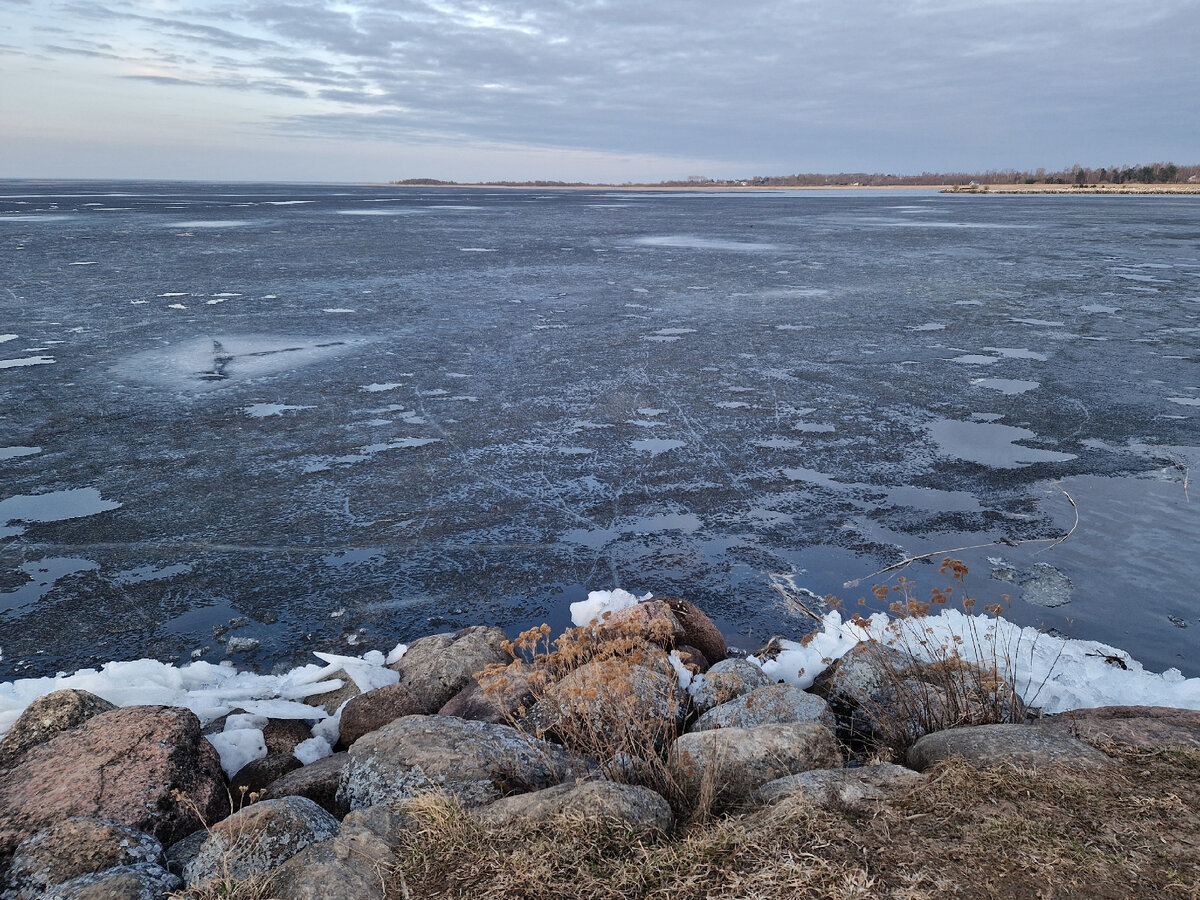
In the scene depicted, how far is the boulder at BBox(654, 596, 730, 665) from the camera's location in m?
4.80

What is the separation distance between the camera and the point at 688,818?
3.18 m

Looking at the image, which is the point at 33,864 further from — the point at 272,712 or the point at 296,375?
the point at 296,375

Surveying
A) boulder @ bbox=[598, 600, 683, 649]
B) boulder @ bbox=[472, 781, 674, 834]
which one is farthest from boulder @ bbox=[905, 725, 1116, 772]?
boulder @ bbox=[598, 600, 683, 649]

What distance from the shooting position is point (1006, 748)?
10.7ft

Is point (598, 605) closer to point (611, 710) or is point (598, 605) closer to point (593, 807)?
point (611, 710)

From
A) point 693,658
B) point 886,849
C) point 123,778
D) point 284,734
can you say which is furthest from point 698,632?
point 123,778

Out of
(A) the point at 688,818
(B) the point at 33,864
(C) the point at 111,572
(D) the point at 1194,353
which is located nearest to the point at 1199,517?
(A) the point at 688,818

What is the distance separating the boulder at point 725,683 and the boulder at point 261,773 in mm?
2022

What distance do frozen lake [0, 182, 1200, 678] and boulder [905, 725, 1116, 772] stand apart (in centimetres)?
175

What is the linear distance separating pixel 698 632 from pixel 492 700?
4.21ft

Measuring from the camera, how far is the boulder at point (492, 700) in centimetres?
418

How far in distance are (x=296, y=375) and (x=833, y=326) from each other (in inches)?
325

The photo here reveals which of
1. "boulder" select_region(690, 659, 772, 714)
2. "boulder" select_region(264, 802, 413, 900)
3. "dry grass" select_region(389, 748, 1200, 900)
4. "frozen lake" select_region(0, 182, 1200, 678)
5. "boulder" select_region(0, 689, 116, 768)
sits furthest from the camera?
"frozen lake" select_region(0, 182, 1200, 678)

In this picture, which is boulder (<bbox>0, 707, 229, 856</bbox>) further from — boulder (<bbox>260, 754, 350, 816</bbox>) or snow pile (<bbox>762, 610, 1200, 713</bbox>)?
snow pile (<bbox>762, 610, 1200, 713</bbox>)
